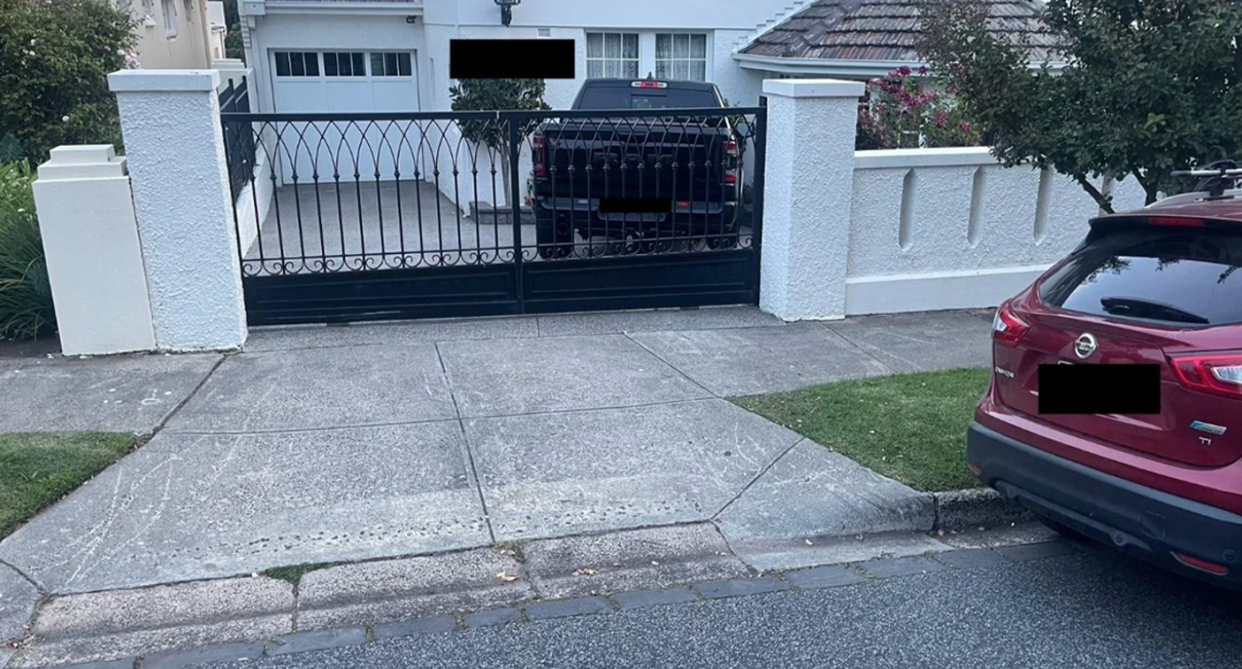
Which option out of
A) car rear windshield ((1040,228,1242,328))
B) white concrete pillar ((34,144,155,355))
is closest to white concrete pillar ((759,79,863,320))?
car rear windshield ((1040,228,1242,328))

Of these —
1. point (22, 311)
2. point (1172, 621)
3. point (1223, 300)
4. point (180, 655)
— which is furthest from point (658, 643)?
point (22, 311)

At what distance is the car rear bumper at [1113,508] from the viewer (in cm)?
341

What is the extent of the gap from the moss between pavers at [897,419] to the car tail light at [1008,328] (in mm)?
1032

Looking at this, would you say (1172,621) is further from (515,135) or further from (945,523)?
(515,135)

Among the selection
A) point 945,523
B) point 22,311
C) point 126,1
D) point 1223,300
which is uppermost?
point 126,1

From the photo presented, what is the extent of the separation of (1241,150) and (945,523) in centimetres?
284

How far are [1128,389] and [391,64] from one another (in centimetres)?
1477

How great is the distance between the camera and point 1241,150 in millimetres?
5586

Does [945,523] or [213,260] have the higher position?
[213,260]

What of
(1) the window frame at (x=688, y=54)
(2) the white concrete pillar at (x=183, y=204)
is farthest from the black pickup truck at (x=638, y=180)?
(1) the window frame at (x=688, y=54)

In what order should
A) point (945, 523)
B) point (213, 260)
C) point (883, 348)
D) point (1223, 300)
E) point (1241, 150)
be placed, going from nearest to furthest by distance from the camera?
point (1223, 300)
point (945, 523)
point (1241, 150)
point (213, 260)
point (883, 348)

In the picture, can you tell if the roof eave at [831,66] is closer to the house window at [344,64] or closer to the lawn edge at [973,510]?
the house window at [344,64]

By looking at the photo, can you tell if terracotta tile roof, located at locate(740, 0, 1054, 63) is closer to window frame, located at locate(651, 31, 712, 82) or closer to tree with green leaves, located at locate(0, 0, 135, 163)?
window frame, located at locate(651, 31, 712, 82)

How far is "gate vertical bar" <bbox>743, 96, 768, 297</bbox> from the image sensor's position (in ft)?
26.5
